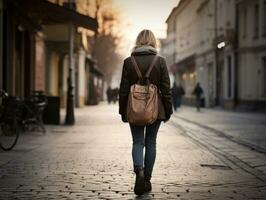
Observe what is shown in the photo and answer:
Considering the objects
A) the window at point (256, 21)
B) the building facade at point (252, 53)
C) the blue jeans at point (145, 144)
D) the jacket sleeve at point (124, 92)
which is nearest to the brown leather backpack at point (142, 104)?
the jacket sleeve at point (124, 92)

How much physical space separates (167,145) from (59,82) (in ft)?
80.5

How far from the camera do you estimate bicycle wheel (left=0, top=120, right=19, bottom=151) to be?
11.8 meters

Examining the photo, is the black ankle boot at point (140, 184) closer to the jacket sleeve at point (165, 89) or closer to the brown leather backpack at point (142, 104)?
the brown leather backpack at point (142, 104)

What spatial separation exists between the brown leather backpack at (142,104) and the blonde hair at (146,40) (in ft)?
1.65

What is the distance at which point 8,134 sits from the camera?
40.7 ft

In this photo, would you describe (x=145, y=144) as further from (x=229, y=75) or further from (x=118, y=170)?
(x=229, y=75)

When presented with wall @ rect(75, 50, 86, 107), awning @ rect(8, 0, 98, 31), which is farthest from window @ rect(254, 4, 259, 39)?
awning @ rect(8, 0, 98, 31)

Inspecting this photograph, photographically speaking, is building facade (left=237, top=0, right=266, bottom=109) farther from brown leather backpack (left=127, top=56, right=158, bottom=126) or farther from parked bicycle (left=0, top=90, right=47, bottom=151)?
brown leather backpack (left=127, top=56, right=158, bottom=126)

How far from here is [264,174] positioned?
8766 mm

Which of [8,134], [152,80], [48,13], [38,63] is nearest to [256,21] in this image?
[38,63]

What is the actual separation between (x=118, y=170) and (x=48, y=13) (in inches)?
427

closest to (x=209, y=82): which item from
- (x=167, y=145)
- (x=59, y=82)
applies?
(x=59, y=82)

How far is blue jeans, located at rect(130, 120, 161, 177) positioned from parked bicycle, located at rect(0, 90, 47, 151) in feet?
16.7

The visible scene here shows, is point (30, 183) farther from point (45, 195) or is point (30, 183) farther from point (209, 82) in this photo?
point (209, 82)
